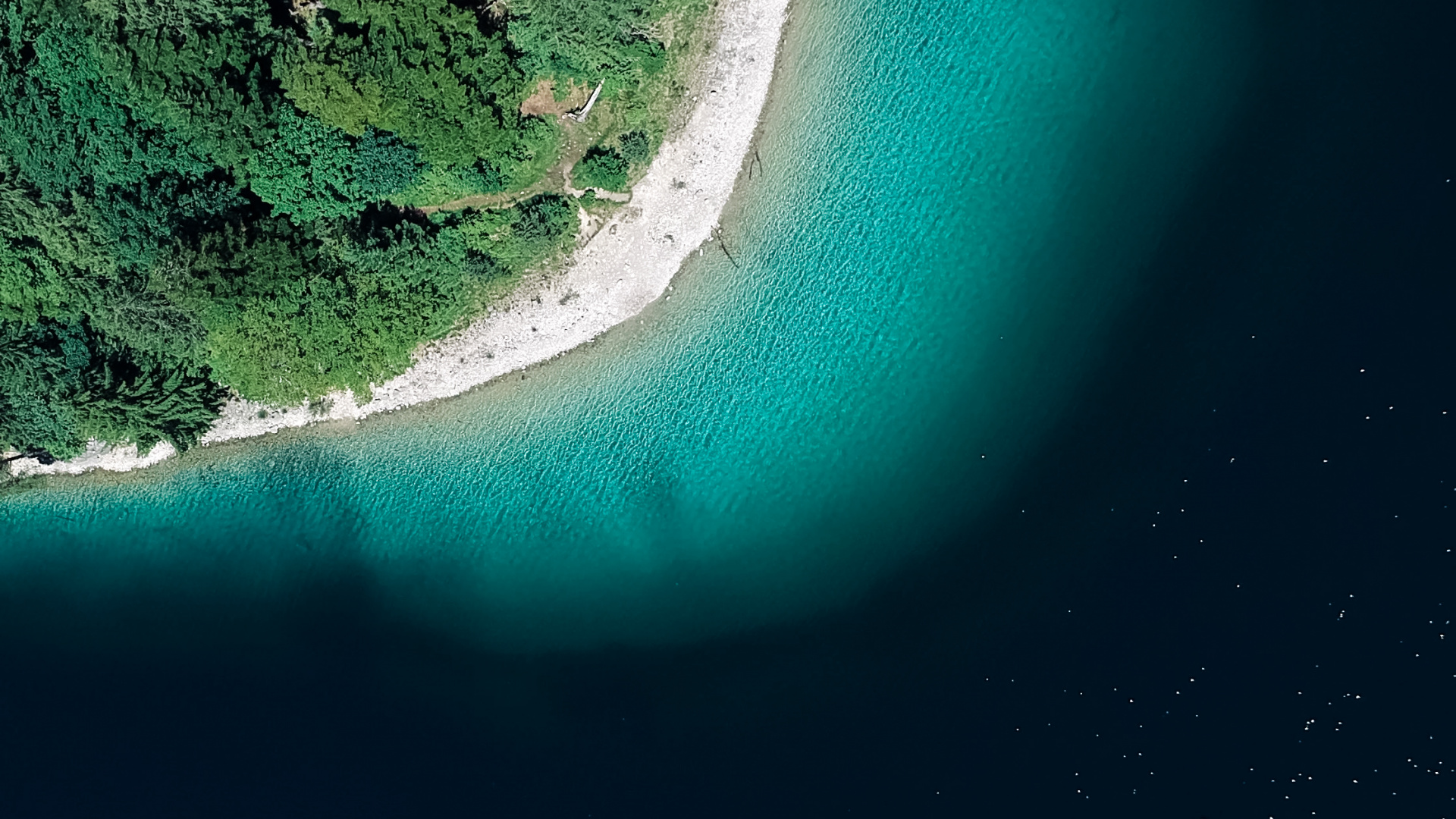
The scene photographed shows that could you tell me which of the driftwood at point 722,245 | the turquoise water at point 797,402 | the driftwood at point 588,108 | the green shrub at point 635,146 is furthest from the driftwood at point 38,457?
the driftwood at point 722,245

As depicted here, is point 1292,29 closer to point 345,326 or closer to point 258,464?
point 345,326

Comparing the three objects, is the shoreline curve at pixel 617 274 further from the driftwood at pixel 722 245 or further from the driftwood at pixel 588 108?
the driftwood at pixel 588 108

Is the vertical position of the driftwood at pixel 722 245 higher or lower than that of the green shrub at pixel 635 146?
lower

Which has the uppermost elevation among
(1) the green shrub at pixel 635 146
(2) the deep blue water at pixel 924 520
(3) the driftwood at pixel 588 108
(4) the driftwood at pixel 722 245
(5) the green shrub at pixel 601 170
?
(3) the driftwood at pixel 588 108


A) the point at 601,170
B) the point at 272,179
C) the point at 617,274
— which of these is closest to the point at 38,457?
the point at 272,179

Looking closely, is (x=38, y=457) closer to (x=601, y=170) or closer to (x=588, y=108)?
(x=601, y=170)

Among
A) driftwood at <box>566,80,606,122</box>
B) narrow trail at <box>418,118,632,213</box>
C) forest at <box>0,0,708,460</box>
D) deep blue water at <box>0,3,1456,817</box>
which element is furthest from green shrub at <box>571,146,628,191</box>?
deep blue water at <box>0,3,1456,817</box>

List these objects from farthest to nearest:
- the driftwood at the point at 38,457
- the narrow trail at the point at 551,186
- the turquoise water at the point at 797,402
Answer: the driftwood at the point at 38,457 → the turquoise water at the point at 797,402 → the narrow trail at the point at 551,186

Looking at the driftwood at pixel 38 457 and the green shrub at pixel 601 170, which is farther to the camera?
the driftwood at pixel 38 457
